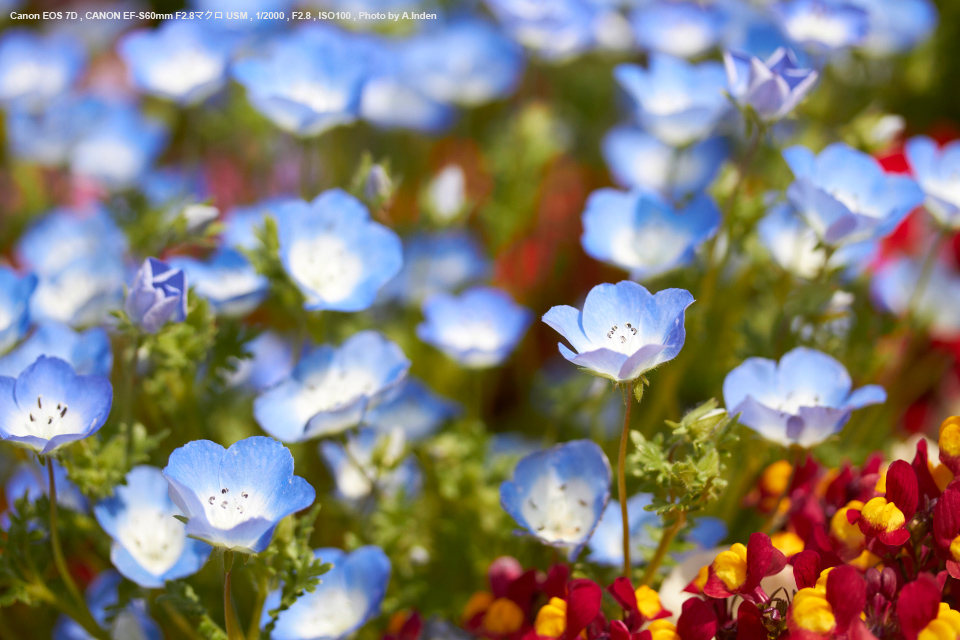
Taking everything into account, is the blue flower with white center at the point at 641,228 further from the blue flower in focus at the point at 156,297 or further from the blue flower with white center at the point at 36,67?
the blue flower with white center at the point at 36,67

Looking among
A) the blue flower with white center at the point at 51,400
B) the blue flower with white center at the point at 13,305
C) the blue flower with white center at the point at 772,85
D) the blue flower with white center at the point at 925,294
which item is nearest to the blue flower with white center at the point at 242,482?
the blue flower with white center at the point at 51,400

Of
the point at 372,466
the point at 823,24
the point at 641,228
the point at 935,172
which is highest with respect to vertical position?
the point at 823,24

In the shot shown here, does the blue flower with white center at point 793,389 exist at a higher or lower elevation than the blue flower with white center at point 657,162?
higher

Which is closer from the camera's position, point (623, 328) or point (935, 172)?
point (623, 328)

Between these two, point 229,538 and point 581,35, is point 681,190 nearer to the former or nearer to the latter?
point 581,35

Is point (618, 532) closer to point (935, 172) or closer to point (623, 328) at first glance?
point (623, 328)

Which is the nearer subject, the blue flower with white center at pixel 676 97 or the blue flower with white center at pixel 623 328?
the blue flower with white center at pixel 623 328

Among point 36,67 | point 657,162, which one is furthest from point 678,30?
point 36,67
